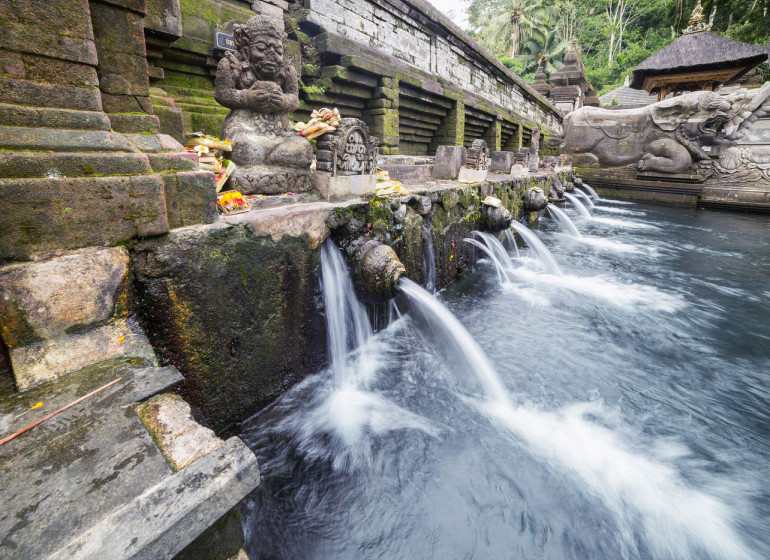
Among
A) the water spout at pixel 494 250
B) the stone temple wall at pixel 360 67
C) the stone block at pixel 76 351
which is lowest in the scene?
the water spout at pixel 494 250

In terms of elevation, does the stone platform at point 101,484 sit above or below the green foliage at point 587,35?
below

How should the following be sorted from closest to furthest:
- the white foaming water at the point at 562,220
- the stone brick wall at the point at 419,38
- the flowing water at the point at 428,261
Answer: the flowing water at the point at 428,261 < the stone brick wall at the point at 419,38 < the white foaming water at the point at 562,220

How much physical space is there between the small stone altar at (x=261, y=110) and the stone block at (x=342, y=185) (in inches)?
4.6

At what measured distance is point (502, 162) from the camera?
795cm

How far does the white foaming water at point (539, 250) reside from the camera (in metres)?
5.52

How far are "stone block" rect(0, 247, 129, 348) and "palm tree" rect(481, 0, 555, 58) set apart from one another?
122 ft

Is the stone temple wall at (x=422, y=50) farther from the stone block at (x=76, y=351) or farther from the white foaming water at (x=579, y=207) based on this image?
the stone block at (x=76, y=351)

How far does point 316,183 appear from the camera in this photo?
10.0ft

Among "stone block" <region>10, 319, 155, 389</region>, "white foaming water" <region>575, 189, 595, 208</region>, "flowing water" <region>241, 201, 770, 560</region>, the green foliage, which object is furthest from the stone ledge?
the green foliage

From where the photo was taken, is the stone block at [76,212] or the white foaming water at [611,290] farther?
the white foaming water at [611,290]

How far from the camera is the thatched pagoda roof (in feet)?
50.3

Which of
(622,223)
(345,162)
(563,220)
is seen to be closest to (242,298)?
(345,162)

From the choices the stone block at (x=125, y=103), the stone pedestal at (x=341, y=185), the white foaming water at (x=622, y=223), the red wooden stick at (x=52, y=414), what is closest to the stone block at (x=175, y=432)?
the red wooden stick at (x=52, y=414)

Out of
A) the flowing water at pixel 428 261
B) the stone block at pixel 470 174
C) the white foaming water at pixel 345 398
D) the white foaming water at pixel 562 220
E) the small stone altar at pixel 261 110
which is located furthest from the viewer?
the white foaming water at pixel 562 220
